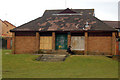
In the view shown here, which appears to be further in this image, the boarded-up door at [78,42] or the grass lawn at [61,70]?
the boarded-up door at [78,42]

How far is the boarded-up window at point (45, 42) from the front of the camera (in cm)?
2988

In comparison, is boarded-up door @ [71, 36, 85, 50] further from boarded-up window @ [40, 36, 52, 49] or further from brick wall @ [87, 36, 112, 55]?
boarded-up window @ [40, 36, 52, 49]

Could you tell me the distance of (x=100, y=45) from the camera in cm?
2878

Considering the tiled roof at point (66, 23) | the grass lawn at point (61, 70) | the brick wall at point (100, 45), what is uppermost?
the tiled roof at point (66, 23)

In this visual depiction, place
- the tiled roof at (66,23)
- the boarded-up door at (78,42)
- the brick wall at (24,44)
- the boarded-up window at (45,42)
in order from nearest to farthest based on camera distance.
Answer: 1. the boarded-up door at (78,42)
2. the tiled roof at (66,23)
3. the boarded-up window at (45,42)
4. the brick wall at (24,44)

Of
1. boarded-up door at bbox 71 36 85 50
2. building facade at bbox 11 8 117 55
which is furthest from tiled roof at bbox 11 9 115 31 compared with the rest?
boarded-up door at bbox 71 36 85 50

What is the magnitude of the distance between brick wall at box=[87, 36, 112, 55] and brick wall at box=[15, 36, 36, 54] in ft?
26.9

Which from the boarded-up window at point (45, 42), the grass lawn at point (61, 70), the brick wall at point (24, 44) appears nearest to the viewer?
the grass lawn at point (61, 70)

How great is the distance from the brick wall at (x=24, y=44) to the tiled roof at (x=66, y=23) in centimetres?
134

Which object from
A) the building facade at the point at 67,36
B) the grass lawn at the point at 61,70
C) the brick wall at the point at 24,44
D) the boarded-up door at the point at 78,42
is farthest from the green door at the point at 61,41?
the grass lawn at the point at 61,70

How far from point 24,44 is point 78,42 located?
8001 millimetres

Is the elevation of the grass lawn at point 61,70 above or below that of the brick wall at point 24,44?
below

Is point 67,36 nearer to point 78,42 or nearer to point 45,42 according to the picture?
point 78,42

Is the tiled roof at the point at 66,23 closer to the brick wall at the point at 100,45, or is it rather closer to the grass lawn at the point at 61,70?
the brick wall at the point at 100,45
